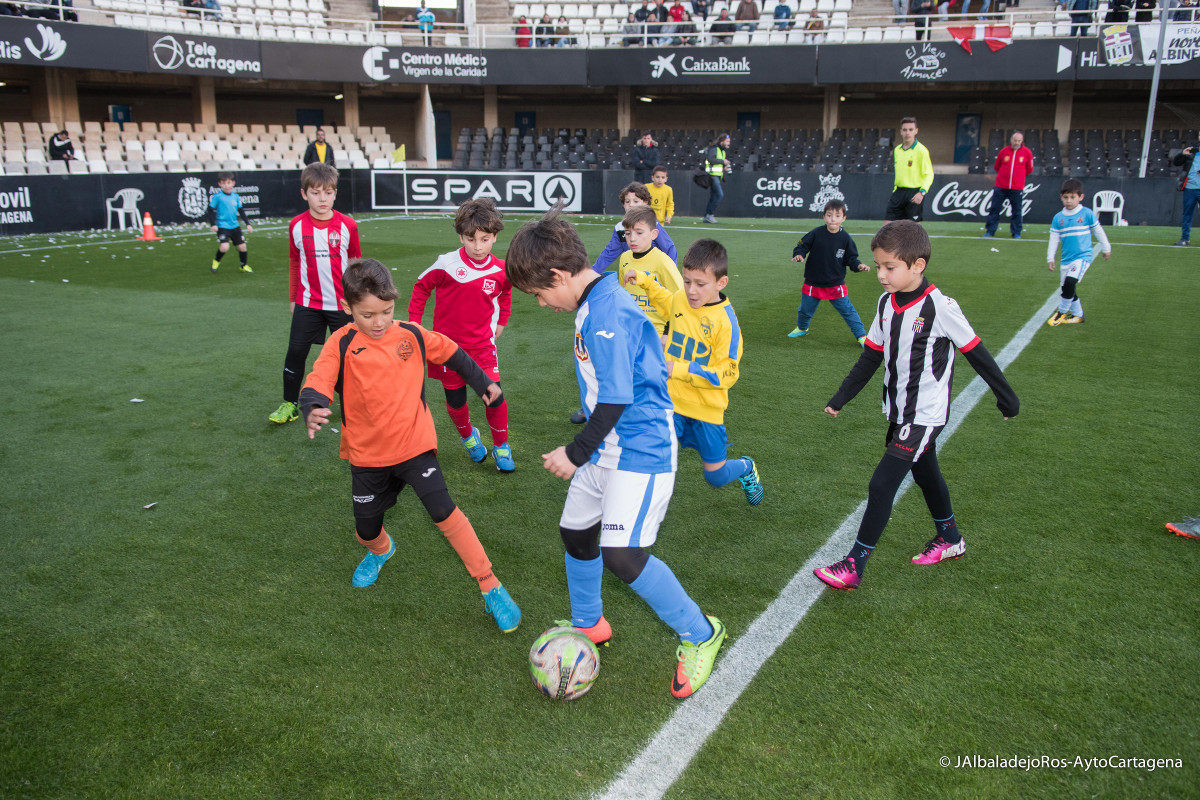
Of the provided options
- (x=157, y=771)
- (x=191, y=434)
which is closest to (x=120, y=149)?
(x=191, y=434)

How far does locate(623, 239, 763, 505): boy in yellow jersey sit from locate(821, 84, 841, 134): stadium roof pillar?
28.9 m

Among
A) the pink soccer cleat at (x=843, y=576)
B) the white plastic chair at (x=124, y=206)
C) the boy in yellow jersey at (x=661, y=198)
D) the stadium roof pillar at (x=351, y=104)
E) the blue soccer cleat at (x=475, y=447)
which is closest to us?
the pink soccer cleat at (x=843, y=576)

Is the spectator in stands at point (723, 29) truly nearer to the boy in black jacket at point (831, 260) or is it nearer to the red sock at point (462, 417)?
the boy in black jacket at point (831, 260)

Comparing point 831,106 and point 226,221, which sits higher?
point 831,106

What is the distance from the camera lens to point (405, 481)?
3.83 meters

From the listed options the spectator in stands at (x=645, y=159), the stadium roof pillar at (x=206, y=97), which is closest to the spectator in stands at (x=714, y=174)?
the spectator in stands at (x=645, y=159)

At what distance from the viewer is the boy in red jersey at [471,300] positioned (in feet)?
16.9

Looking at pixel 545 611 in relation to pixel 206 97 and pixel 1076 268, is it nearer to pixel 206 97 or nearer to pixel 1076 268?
pixel 1076 268

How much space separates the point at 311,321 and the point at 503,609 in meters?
3.68

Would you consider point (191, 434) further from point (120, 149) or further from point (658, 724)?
point (120, 149)

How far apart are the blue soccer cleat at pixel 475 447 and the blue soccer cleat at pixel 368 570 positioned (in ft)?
5.19

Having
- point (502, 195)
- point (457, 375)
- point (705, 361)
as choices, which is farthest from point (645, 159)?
point (705, 361)

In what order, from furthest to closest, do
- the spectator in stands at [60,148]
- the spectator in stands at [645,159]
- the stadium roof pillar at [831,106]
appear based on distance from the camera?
the stadium roof pillar at [831,106], the spectator in stands at [645,159], the spectator in stands at [60,148]

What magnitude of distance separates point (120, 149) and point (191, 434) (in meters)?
22.6
